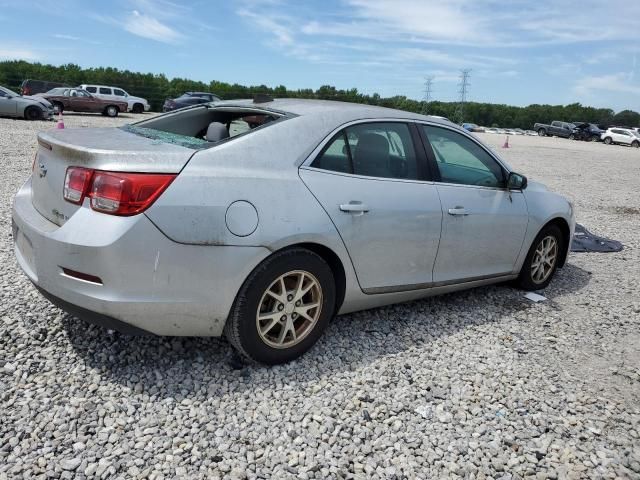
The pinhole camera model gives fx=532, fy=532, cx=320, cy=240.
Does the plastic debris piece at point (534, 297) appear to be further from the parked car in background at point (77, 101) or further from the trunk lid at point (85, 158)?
the parked car in background at point (77, 101)

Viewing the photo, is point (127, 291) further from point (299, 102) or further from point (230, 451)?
point (299, 102)

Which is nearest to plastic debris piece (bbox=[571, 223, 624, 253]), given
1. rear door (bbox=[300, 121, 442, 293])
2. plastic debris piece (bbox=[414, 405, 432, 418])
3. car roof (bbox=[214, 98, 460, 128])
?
rear door (bbox=[300, 121, 442, 293])

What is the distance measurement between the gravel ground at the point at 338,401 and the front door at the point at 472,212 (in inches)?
18.4

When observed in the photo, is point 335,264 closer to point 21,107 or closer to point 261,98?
point 261,98

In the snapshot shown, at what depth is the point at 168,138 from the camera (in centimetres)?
329

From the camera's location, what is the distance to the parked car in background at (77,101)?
28.0m

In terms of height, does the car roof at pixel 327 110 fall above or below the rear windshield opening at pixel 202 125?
above

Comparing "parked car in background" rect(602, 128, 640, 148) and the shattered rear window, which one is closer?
the shattered rear window

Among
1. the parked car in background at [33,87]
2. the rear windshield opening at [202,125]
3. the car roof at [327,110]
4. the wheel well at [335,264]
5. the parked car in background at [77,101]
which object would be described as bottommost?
the wheel well at [335,264]

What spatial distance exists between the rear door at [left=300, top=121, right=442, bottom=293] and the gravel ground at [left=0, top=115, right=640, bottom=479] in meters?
0.54

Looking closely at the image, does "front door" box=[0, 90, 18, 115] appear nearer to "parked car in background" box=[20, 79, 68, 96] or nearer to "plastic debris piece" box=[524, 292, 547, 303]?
"parked car in background" box=[20, 79, 68, 96]

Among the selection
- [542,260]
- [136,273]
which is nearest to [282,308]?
[136,273]

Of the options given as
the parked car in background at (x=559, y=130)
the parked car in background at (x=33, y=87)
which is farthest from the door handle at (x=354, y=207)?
the parked car in background at (x=559, y=130)

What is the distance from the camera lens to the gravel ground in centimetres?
247
